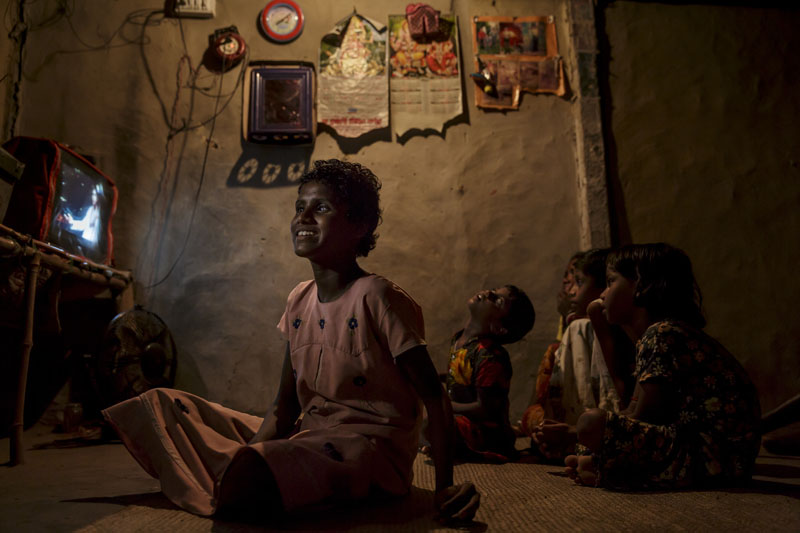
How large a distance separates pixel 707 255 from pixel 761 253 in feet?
1.42

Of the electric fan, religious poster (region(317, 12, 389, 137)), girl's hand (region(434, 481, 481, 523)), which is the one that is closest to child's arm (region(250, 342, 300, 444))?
girl's hand (region(434, 481, 481, 523))

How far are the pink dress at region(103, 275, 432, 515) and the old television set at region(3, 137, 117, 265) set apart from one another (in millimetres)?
1882

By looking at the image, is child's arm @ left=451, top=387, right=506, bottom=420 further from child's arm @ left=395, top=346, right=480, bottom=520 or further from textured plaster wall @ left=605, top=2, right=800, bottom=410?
textured plaster wall @ left=605, top=2, right=800, bottom=410

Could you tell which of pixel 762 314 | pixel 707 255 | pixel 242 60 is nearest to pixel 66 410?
pixel 242 60

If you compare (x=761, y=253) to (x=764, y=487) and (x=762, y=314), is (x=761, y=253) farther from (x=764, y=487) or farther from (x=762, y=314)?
(x=764, y=487)

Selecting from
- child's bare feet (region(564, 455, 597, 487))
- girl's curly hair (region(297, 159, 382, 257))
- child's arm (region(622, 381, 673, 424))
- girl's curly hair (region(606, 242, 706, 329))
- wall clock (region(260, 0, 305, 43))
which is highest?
wall clock (region(260, 0, 305, 43))

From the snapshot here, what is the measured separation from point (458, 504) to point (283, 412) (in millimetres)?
648

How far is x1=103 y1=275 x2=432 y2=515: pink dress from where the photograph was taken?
1378 mm

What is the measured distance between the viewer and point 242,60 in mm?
4438

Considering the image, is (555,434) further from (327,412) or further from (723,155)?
(723,155)

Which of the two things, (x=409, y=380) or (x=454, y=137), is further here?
(x=454, y=137)

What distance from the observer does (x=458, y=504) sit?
1.24m

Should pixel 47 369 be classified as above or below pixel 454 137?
below

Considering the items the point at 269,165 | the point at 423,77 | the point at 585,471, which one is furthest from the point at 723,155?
the point at 269,165
